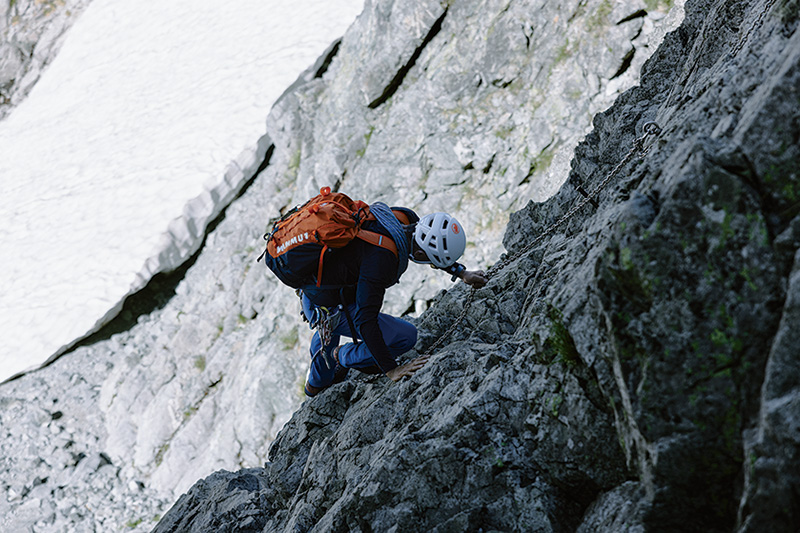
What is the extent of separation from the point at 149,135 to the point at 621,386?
2427 cm

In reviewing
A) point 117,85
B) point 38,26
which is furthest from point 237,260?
point 38,26

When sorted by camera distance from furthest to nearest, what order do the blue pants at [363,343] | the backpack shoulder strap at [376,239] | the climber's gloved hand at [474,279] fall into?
the blue pants at [363,343] < the climber's gloved hand at [474,279] < the backpack shoulder strap at [376,239]

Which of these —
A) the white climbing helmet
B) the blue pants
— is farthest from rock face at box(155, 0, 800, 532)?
the white climbing helmet

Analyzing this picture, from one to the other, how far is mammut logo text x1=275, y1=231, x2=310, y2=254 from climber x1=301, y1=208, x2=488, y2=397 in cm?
43

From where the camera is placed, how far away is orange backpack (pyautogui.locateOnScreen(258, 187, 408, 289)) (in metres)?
6.38

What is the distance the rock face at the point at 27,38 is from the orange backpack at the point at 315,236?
31.2 meters

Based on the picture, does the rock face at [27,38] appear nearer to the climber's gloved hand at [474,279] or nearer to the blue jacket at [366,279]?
the blue jacket at [366,279]

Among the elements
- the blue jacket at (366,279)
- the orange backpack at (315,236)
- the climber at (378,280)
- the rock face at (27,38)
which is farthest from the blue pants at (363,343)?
the rock face at (27,38)

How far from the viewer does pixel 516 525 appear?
13.9 ft

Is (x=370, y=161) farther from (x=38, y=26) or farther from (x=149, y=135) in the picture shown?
(x=38, y=26)

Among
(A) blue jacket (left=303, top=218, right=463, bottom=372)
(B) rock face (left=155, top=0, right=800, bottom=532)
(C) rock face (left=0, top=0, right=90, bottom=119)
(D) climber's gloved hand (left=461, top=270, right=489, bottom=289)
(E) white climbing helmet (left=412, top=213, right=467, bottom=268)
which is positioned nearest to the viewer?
(B) rock face (left=155, top=0, right=800, bottom=532)

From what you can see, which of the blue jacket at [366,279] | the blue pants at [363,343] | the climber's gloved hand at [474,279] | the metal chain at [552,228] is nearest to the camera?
the metal chain at [552,228]

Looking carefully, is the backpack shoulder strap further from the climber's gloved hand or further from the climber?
the climber's gloved hand

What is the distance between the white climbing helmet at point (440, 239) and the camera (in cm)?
669
